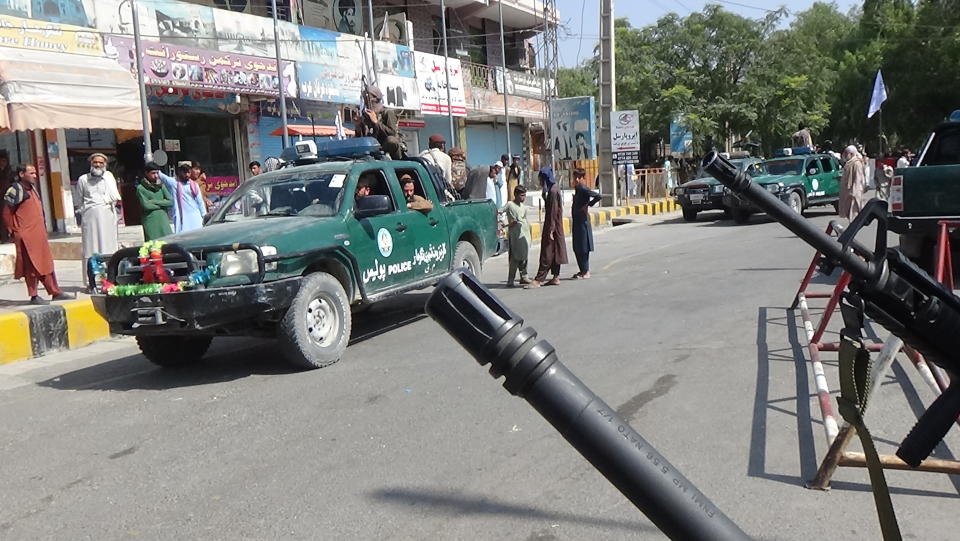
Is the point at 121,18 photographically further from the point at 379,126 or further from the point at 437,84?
the point at 437,84

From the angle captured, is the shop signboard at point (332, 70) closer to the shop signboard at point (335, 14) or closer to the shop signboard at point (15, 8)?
the shop signboard at point (335, 14)

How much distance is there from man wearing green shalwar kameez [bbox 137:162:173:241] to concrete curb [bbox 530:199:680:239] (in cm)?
895

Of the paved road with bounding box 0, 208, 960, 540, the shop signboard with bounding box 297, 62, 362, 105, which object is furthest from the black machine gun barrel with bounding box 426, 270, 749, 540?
the shop signboard with bounding box 297, 62, 362, 105

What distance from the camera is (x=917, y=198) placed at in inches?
320

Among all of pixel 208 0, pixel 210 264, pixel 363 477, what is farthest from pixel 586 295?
pixel 208 0

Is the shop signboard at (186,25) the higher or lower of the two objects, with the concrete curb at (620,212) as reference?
higher

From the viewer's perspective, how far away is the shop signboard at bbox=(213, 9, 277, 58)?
15.6 meters

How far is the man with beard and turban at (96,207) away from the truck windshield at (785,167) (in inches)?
586

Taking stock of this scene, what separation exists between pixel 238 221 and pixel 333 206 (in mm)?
894

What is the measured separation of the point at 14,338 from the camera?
24.0 feet

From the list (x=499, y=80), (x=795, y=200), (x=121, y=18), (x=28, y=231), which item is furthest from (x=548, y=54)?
(x=28, y=231)

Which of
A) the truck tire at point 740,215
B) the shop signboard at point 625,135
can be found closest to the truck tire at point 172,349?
the truck tire at point 740,215

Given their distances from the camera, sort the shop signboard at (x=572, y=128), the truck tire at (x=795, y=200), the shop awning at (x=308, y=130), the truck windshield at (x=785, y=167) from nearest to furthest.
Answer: the truck tire at (x=795, y=200)
the shop awning at (x=308, y=130)
the truck windshield at (x=785, y=167)
the shop signboard at (x=572, y=128)

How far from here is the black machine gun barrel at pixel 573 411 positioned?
3.83ft
